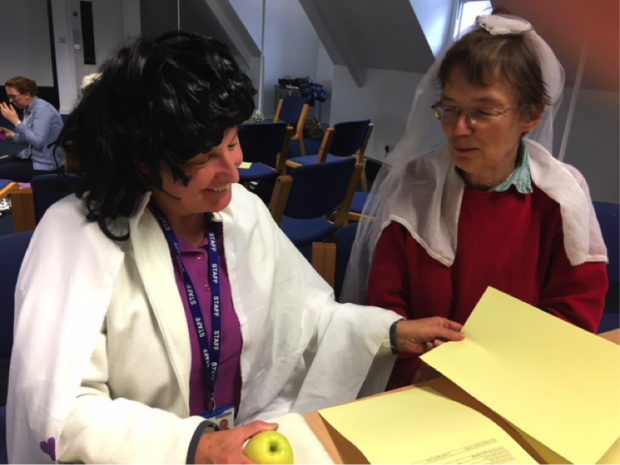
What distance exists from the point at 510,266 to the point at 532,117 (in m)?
0.35

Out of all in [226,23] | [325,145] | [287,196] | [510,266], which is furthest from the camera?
[226,23]

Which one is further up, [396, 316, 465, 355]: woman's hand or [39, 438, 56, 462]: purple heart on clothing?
[396, 316, 465, 355]: woman's hand

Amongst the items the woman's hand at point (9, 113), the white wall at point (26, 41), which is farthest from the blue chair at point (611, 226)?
the white wall at point (26, 41)

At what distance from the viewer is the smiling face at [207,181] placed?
33.0 inches

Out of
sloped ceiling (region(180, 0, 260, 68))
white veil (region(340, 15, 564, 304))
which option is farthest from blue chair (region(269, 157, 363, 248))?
sloped ceiling (region(180, 0, 260, 68))

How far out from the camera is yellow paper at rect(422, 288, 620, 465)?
755 mm

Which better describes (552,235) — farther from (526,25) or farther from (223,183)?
(223,183)

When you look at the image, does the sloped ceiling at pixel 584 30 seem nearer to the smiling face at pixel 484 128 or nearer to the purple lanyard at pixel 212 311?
the smiling face at pixel 484 128

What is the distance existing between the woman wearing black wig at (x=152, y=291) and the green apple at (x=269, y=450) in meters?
0.02

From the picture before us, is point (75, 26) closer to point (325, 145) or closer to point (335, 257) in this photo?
point (325, 145)

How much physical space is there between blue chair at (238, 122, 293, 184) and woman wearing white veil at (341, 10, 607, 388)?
7.90 feet

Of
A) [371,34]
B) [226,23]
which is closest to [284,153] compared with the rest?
[371,34]

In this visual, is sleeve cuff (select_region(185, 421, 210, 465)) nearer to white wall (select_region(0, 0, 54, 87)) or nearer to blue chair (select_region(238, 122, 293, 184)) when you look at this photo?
blue chair (select_region(238, 122, 293, 184))

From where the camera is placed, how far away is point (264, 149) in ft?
12.7
